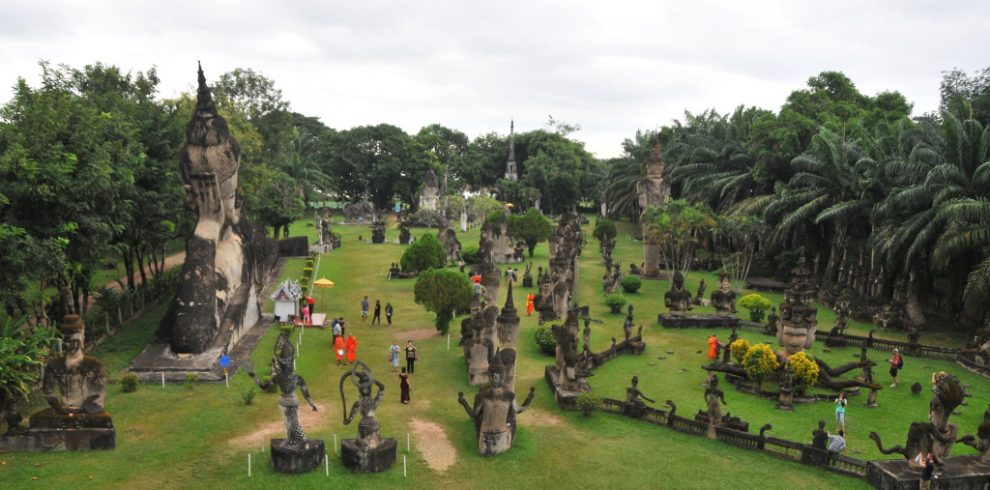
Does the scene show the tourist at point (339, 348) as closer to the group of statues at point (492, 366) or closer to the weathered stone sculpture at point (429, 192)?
the group of statues at point (492, 366)

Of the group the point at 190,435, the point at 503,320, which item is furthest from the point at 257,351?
the point at 503,320

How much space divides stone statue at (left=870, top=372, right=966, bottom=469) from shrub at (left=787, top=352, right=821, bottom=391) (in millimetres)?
5448

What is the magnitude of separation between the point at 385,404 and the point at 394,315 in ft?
41.0

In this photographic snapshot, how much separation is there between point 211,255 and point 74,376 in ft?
28.4

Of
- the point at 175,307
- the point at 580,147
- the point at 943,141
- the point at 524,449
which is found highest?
the point at 580,147

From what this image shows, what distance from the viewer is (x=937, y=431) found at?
14359mm

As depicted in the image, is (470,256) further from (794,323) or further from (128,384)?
(128,384)

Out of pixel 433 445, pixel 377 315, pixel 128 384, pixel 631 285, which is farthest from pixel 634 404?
pixel 631 285

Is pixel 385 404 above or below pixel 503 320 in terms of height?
below

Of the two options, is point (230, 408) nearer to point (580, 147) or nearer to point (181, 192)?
point (181, 192)

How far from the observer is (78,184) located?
20.4 meters

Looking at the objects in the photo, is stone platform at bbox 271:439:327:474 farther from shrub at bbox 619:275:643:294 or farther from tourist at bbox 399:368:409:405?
shrub at bbox 619:275:643:294

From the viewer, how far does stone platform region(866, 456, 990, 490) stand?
14.2 metres

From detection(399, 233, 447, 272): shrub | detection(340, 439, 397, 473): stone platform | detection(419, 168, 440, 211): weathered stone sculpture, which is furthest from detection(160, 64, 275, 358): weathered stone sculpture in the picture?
detection(419, 168, 440, 211): weathered stone sculpture
